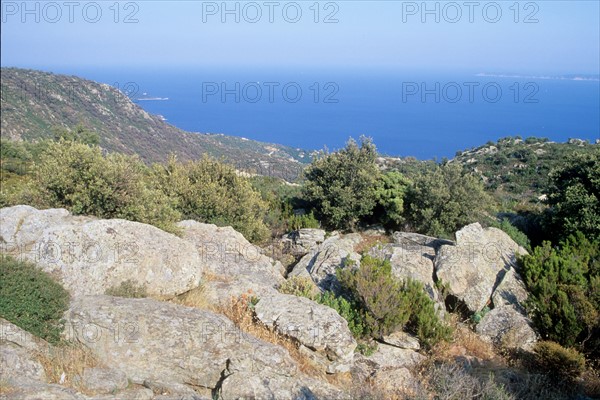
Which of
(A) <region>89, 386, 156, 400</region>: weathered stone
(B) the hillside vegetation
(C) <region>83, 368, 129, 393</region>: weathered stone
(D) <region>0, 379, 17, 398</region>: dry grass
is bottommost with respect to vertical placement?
(A) <region>89, 386, 156, 400</region>: weathered stone

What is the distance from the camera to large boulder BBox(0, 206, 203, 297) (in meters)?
8.12

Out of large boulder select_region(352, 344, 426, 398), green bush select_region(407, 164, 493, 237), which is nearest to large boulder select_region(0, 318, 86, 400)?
large boulder select_region(352, 344, 426, 398)

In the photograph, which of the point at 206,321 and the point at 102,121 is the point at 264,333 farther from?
the point at 102,121

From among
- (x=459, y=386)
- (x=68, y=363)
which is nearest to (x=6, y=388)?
(x=68, y=363)

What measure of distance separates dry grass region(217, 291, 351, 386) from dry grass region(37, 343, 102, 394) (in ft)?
8.25

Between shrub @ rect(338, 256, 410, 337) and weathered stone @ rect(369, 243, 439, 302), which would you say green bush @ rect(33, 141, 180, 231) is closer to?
shrub @ rect(338, 256, 410, 337)

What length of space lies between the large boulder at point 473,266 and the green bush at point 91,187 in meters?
7.32

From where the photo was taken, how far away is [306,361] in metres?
7.37

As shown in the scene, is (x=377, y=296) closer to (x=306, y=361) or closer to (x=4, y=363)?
(x=306, y=361)

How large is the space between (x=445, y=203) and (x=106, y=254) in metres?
12.0

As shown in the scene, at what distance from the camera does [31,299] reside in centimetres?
685

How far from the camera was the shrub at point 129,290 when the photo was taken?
26.1 ft

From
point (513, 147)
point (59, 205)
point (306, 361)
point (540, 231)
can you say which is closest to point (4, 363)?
point (306, 361)

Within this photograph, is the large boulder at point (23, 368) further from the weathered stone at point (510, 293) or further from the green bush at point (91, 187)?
the weathered stone at point (510, 293)
